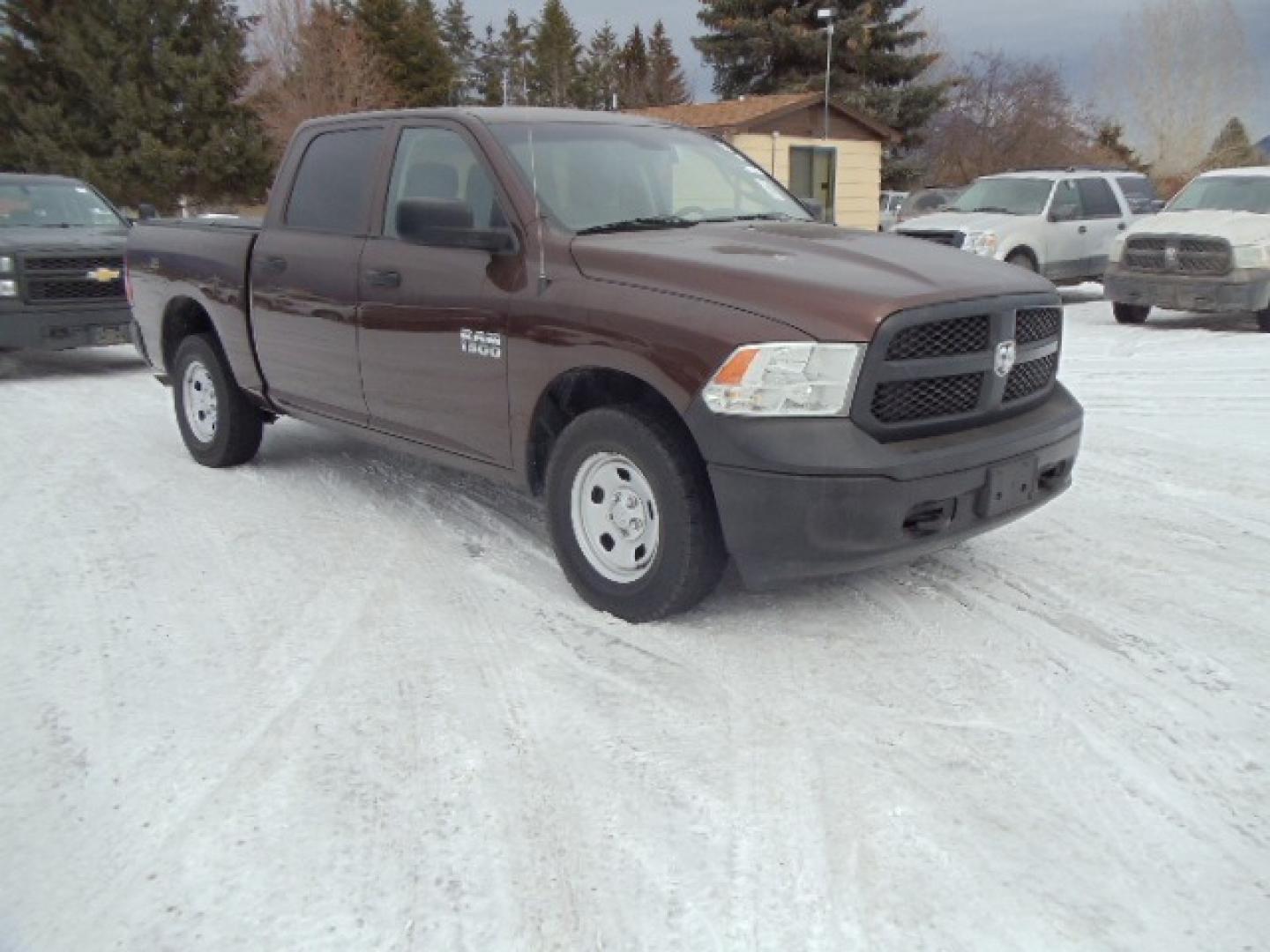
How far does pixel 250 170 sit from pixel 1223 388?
33.6 meters

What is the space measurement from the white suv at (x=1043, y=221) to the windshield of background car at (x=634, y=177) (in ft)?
29.2

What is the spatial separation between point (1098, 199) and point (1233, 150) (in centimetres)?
4220

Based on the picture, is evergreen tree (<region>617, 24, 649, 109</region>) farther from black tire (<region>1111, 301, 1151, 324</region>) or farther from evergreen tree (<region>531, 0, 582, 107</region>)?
black tire (<region>1111, 301, 1151, 324</region>)

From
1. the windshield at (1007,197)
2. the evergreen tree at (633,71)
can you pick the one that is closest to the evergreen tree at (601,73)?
the evergreen tree at (633,71)

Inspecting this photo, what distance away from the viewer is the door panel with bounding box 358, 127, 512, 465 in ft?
14.0

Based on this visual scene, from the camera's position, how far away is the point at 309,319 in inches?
205

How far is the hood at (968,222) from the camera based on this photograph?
13.5 meters

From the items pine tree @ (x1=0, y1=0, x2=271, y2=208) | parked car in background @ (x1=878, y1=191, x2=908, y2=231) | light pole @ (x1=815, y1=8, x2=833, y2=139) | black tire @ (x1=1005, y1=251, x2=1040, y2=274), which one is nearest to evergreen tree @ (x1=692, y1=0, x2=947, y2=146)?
light pole @ (x1=815, y1=8, x2=833, y2=139)

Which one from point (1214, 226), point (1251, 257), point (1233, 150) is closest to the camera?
point (1251, 257)

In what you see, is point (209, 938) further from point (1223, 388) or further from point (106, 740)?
point (1223, 388)

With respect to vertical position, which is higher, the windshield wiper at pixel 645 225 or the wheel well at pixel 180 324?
the windshield wiper at pixel 645 225

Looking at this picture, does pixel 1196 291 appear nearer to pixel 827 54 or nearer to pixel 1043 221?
pixel 1043 221

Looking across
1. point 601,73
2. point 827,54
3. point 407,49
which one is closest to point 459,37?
point 601,73

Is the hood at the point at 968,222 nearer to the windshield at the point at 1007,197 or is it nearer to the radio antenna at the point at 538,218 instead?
the windshield at the point at 1007,197
